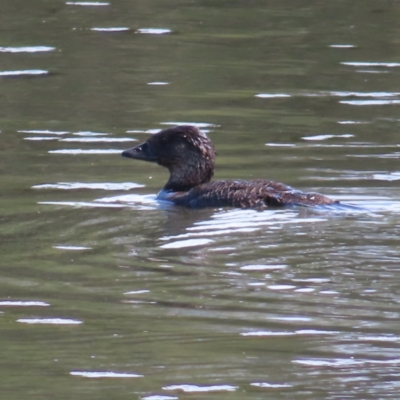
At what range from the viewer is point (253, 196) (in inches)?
447

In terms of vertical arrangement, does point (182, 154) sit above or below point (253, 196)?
above

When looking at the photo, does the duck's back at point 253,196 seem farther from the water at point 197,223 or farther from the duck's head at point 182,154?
the duck's head at point 182,154

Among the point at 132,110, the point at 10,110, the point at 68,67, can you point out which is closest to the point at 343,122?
the point at 132,110

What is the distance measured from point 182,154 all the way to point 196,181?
0.99 feet

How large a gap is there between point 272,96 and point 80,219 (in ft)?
24.8

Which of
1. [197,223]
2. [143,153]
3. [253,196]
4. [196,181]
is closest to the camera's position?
[197,223]

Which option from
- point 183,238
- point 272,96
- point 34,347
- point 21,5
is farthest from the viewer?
point 21,5

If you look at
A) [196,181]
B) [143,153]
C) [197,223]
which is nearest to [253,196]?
[197,223]

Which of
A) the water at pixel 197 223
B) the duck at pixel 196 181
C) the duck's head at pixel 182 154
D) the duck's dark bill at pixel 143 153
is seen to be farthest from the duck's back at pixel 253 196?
the duck's dark bill at pixel 143 153

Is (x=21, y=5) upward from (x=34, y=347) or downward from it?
upward

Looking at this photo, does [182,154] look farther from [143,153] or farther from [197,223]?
[197,223]

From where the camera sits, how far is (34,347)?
720 cm

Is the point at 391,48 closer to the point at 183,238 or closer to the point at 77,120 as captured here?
the point at 77,120

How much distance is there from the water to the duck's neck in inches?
15.2
